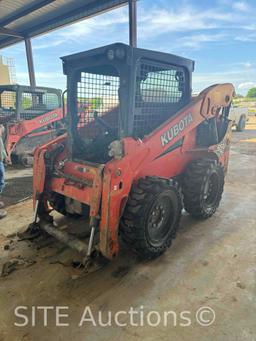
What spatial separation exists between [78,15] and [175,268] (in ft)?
26.3

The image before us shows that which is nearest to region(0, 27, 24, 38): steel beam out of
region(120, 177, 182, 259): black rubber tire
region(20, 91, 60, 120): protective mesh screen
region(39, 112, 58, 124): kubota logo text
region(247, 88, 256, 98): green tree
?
region(20, 91, 60, 120): protective mesh screen

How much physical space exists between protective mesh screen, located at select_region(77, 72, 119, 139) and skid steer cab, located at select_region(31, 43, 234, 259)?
1 cm

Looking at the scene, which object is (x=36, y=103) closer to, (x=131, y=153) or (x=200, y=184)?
(x=200, y=184)

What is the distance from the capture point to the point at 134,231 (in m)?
2.78

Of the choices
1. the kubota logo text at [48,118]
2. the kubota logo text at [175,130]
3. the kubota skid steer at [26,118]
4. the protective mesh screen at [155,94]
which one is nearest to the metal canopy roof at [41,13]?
the kubota skid steer at [26,118]

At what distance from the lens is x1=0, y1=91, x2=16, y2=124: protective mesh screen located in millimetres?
7449

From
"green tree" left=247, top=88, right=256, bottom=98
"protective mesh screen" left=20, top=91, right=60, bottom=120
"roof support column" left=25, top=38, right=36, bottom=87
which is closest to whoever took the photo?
"protective mesh screen" left=20, top=91, right=60, bottom=120

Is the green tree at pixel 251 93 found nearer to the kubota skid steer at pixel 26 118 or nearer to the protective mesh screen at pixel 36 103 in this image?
the protective mesh screen at pixel 36 103

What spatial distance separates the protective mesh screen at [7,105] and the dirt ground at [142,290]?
4644 mm

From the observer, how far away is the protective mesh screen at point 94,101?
3.32 metres

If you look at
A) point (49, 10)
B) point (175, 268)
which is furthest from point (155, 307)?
point (49, 10)

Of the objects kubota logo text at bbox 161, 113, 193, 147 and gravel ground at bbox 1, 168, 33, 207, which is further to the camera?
gravel ground at bbox 1, 168, 33, 207

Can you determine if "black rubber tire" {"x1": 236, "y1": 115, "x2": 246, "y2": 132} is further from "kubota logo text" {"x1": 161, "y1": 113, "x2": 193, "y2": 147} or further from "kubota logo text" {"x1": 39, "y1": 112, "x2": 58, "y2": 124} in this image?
"kubota logo text" {"x1": 161, "y1": 113, "x2": 193, "y2": 147}

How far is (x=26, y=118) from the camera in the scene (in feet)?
24.6
